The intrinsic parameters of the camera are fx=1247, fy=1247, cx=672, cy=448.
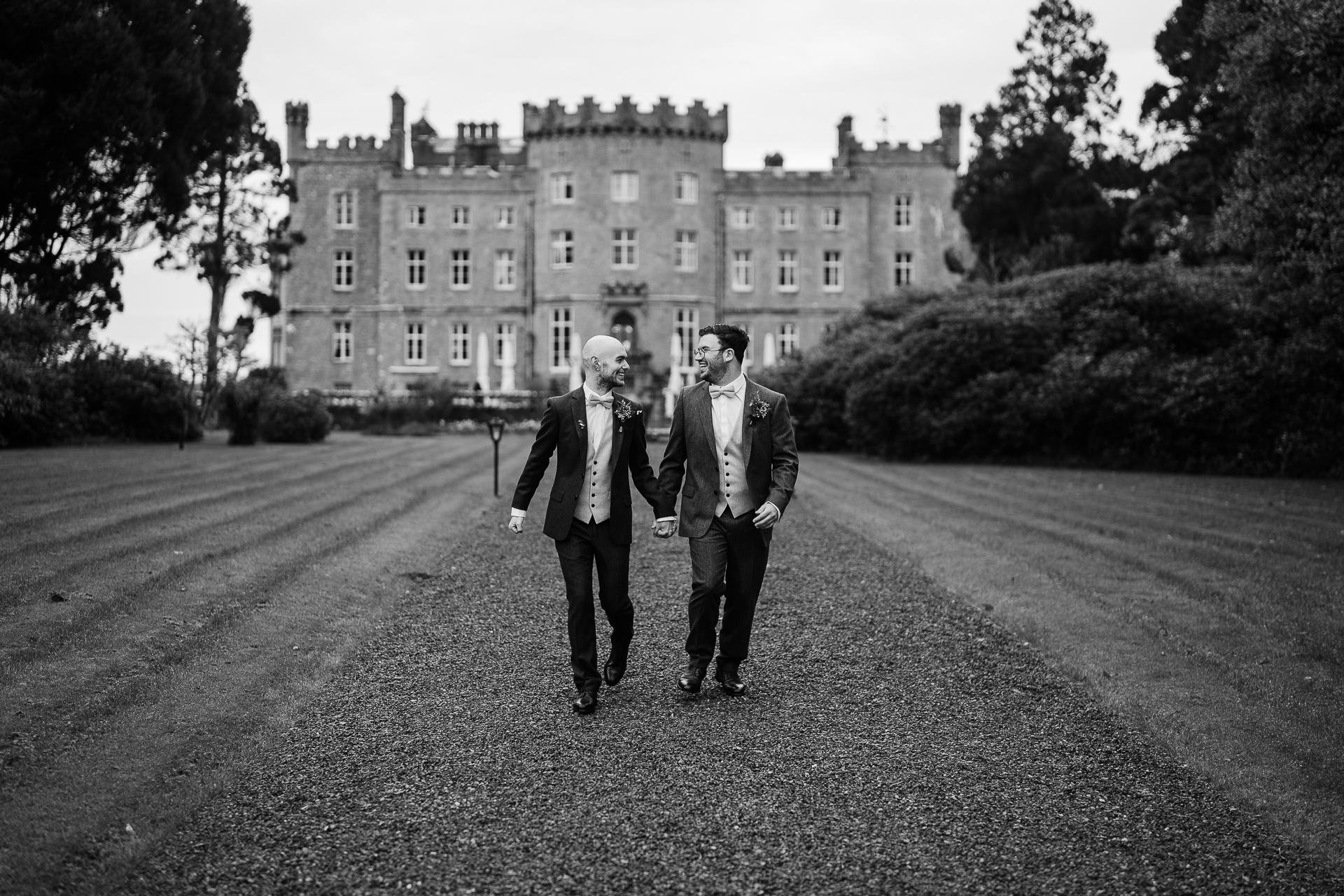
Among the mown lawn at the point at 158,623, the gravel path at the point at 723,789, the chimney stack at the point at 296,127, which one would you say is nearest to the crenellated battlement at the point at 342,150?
the chimney stack at the point at 296,127

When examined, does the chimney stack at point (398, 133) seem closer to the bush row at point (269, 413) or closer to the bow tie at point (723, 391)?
the bush row at point (269, 413)

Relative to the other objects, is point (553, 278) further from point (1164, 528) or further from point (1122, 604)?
point (1122, 604)

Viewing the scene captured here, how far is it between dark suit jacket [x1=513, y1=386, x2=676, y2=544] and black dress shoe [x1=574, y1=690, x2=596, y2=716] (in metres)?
0.77

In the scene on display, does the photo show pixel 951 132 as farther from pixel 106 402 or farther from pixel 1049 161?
pixel 106 402

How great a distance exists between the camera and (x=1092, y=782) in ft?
17.0

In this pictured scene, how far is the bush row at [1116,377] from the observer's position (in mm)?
19234

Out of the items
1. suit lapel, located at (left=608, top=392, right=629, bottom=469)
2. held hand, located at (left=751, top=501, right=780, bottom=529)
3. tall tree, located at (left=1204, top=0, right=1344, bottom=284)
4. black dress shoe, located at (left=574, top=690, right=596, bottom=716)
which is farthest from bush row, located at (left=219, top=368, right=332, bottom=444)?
held hand, located at (left=751, top=501, right=780, bottom=529)

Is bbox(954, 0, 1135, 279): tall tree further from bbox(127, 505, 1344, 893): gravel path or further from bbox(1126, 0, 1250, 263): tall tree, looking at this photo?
bbox(127, 505, 1344, 893): gravel path

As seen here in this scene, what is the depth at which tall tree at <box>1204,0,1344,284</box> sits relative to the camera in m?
15.2

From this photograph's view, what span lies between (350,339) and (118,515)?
42071mm

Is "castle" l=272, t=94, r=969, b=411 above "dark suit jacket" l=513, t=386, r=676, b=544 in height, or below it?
above

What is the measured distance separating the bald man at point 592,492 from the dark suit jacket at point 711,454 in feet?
0.60

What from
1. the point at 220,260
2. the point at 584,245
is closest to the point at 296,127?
the point at 584,245

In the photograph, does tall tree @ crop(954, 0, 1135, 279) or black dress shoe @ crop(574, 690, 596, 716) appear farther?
tall tree @ crop(954, 0, 1135, 279)
